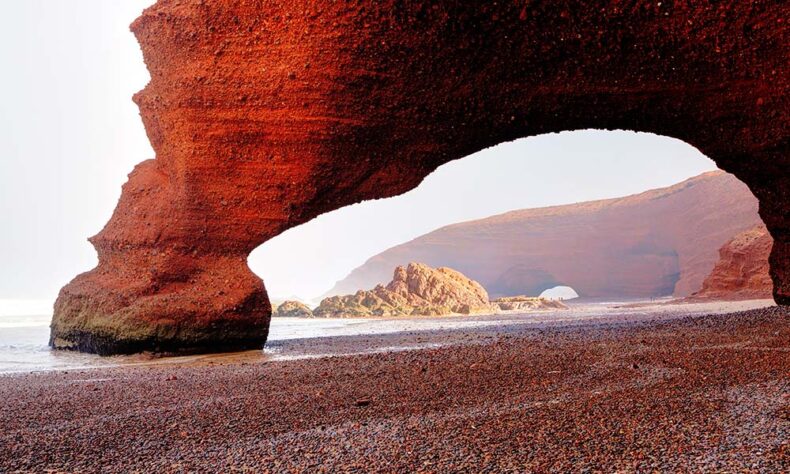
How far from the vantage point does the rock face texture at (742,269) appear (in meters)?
24.9

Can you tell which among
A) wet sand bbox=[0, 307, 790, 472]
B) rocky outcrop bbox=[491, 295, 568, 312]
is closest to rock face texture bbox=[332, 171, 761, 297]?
rocky outcrop bbox=[491, 295, 568, 312]

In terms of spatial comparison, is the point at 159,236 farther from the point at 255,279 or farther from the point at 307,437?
the point at 307,437

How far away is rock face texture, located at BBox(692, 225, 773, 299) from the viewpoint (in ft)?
81.6

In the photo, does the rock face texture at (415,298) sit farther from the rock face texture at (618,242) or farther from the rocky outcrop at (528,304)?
the rock face texture at (618,242)

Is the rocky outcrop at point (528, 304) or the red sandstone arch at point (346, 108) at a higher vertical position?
the red sandstone arch at point (346, 108)

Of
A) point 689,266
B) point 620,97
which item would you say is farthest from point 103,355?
point 689,266

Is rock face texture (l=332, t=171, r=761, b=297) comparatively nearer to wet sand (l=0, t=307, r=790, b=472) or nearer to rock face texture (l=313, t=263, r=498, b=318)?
rock face texture (l=313, t=263, r=498, b=318)

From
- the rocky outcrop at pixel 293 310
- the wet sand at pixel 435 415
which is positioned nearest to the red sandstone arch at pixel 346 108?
the wet sand at pixel 435 415

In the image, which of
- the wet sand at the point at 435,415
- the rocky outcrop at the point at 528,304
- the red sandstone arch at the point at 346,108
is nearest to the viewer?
the wet sand at the point at 435,415

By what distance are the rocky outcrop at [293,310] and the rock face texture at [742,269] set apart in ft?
53.7

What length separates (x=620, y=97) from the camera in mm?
9562

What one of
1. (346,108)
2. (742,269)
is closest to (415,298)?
(742,269)

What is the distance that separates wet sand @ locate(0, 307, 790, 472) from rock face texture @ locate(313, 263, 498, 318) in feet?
61.5

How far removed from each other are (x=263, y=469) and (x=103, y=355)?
25.9 ft
